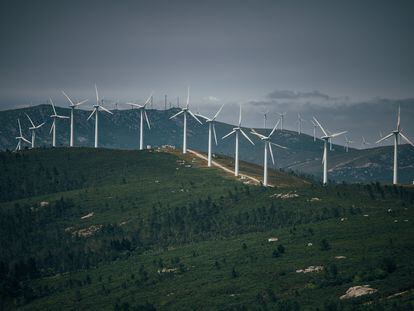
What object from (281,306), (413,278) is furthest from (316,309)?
(413,278)

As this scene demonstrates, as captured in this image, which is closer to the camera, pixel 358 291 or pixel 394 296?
pixel 394 296

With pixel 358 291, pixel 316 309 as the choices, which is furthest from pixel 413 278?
pixel 316 309

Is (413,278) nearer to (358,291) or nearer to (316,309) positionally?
(358,291)

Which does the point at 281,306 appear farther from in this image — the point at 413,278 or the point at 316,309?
the point at 413,278

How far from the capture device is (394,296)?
18262cm

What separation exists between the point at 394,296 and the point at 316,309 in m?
16.6

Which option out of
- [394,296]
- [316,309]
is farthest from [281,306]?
[394,296]

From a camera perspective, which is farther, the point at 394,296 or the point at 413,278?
the point at 413,278

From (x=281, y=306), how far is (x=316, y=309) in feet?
43.5

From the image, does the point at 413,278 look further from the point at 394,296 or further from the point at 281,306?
the point at 281,306

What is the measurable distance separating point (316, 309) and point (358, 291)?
14823mm

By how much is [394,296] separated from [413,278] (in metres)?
14.9

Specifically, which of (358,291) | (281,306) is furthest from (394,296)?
(281,306)

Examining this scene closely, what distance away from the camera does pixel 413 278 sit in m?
196
